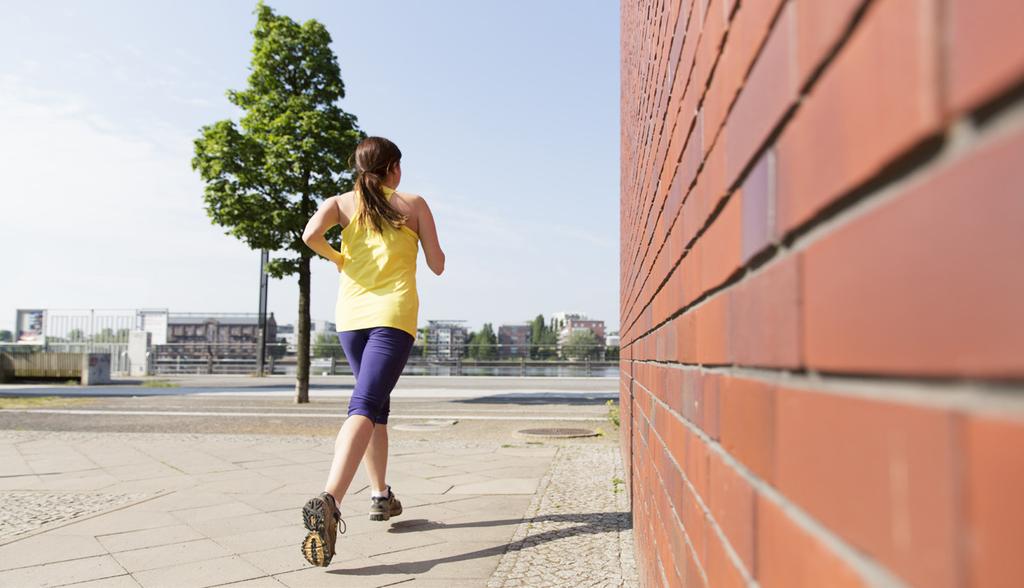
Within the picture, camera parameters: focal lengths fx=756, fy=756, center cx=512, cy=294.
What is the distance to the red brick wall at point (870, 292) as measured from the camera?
32 cm

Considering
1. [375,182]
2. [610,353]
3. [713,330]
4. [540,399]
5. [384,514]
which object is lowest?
[540,399]

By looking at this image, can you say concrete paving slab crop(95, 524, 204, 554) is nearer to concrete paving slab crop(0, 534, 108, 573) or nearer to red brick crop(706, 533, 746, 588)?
concrete paving slab crop(0, 534, 108, 573)

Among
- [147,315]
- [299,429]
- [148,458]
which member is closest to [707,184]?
[148,458]

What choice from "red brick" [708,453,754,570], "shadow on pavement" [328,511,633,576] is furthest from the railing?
"red brick" [708,453,754,570]

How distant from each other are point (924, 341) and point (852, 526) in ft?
0.51

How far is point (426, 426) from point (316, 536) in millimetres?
6414

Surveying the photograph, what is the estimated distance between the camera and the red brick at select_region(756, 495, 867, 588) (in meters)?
0.49

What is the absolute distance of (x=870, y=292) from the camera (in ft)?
1.44

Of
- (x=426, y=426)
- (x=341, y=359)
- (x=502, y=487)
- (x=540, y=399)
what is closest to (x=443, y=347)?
(x=341, y=359)

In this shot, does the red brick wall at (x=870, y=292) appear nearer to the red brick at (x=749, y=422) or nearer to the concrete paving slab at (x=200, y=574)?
the red brick at (x=749, y=422)

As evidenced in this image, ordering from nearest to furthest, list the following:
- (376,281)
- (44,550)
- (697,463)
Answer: (697,463)
(44,550)
(376,281)

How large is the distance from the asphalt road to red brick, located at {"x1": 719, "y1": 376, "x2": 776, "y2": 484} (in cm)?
703

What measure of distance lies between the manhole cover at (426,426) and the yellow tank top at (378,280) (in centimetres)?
556

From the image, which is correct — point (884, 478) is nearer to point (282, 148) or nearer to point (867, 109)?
point (867, 109)
